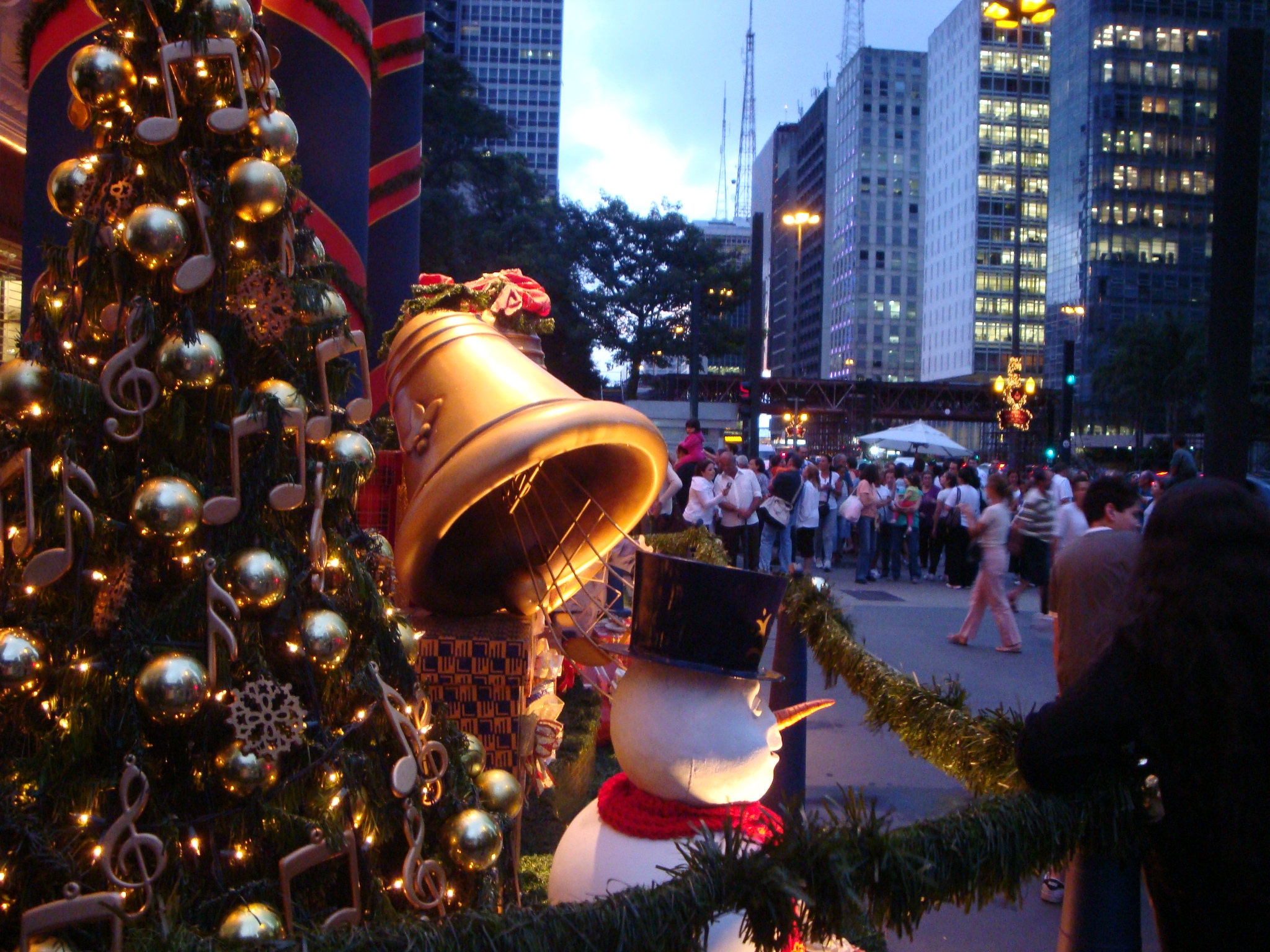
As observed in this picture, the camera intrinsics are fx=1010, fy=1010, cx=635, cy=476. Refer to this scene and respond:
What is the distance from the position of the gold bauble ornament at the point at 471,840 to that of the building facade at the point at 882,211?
5000 inches

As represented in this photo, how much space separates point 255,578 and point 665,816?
1.16 m

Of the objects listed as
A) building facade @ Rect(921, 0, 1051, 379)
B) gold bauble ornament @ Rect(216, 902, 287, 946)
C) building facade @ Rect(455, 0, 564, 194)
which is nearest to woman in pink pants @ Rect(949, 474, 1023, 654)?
gold bauble ornament @ Rect(216, 902, 287, 946)

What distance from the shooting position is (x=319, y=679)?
2.17 meters

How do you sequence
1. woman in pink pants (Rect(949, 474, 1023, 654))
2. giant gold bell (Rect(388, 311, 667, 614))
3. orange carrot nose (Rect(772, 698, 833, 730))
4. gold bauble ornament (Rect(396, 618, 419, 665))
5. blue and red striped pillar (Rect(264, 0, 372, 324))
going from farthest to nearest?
woman in pink pants (Rect(949, 474, 1023, 654)) < blue and red striped pillar (Rect(264, 0, 372, 324)) < giant gold bell (Rect(388, 311, 667, 614)) < orange carrot nose (Rect(772, 698, 833, 730)) < gold bauble ornament (Rect(396, 618, 419, 665))

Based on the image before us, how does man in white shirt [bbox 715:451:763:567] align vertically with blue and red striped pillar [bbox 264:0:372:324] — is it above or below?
below

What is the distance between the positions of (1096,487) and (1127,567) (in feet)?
4.15

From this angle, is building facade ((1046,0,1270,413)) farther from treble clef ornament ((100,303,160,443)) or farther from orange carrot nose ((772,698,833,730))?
treble clef ornament ((100,303,160,443))

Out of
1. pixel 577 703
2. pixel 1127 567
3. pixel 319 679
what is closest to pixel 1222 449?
pixel 1127 567

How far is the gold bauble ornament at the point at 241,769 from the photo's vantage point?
1965mm

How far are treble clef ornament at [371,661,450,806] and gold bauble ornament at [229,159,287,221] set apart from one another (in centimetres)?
100

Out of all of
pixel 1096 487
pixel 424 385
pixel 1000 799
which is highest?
pixel 424 385

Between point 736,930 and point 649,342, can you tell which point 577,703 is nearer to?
point 736,930

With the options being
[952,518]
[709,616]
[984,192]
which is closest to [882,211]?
[984,192]

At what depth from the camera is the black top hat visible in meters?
2.43
